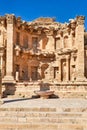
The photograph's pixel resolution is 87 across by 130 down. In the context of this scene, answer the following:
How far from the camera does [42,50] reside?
33.0 m

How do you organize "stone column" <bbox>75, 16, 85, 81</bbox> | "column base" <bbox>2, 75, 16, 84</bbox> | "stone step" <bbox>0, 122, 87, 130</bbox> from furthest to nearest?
"stone column" <bbox>75, 16, 85, 81</bbox>, "column base" <bbox>2, 75, 16, 84</bbox>, "stone step" <bbox>0, 122, 87, 130</bbox>

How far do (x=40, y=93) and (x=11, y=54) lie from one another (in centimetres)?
891

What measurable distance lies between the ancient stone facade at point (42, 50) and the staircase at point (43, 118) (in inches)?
548

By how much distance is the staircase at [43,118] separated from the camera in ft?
35.9

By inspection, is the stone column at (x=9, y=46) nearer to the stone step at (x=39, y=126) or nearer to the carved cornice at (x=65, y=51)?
the carved cornice at (x=65, y=51)

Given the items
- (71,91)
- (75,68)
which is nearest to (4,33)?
(75,68)

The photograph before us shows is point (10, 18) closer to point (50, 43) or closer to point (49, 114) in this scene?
point (50, 43)

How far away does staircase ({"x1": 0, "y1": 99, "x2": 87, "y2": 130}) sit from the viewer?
1095 cm

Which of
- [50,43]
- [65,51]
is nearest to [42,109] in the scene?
[65,51]

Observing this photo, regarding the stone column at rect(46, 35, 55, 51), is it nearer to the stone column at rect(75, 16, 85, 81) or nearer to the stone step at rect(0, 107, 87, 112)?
the stone column at rect(75, 16, 85, 81)

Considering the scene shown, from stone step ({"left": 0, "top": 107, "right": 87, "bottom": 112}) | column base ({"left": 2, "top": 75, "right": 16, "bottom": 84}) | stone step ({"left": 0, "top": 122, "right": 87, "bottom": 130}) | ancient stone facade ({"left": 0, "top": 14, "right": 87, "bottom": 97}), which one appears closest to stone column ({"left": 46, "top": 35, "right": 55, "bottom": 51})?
ancient stone facade ({"left": 0, "top": 14, "right": 87, "bottom": 97})

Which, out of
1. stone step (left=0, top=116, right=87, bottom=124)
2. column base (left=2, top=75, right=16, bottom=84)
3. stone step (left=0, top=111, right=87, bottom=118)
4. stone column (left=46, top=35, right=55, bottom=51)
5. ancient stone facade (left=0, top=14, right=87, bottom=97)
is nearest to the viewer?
stone step (left=0, top=116, right=87, bottom=124)

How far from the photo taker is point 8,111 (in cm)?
1318

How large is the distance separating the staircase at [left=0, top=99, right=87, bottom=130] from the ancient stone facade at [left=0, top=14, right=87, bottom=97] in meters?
13.9
